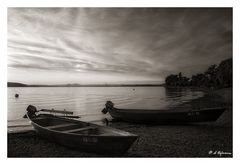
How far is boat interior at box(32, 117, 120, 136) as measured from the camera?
552 centimetres

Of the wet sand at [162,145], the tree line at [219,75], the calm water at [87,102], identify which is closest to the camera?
the wet sand at [162,145]

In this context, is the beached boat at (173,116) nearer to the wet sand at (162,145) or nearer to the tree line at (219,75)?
the wet sand at (162,145)

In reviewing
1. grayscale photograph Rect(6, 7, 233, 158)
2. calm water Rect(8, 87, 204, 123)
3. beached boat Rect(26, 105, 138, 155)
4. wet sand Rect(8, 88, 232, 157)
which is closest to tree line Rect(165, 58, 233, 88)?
grayscale photograph Rect(6, 7, 233, 158)

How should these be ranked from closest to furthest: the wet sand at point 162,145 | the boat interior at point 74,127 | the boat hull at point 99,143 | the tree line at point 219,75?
the boat hull at point 99,143
the wet sand at point 162,145
the boat interior at point 74,127
the tree line at point 219,75

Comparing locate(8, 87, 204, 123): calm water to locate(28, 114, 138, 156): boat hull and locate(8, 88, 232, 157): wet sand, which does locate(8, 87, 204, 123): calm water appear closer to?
locate(8, 88, 232, 157): wet sand

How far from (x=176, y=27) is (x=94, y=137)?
15.6ft

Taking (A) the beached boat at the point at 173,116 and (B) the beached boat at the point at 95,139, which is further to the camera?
(A) the beached boat at the point at 173,116

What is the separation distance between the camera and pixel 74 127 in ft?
21.1

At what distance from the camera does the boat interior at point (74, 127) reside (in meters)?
5.52

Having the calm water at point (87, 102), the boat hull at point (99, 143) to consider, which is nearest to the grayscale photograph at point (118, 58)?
the boat hull at point (99, 143)

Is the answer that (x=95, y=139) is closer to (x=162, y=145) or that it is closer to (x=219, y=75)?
(x=162, y=145)
